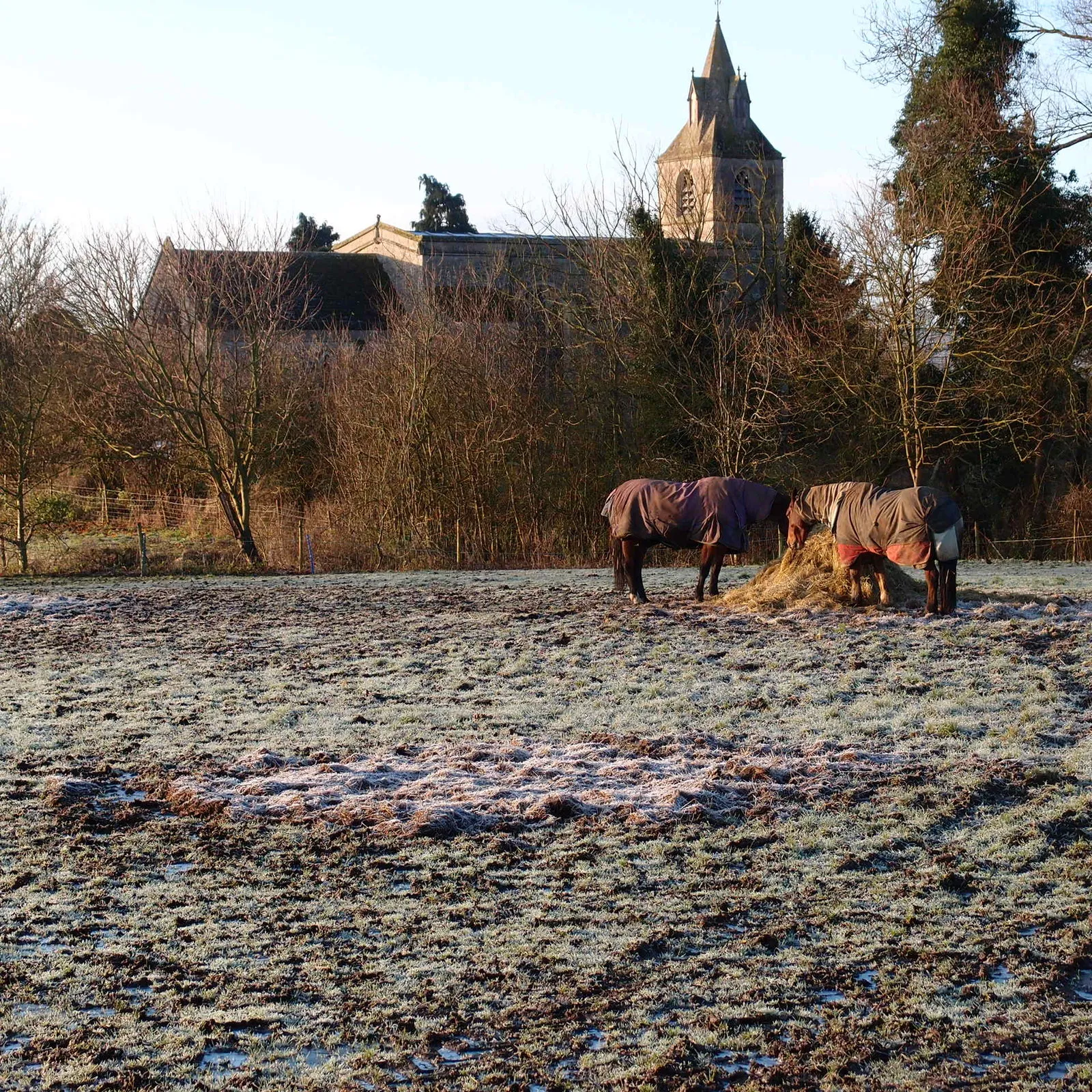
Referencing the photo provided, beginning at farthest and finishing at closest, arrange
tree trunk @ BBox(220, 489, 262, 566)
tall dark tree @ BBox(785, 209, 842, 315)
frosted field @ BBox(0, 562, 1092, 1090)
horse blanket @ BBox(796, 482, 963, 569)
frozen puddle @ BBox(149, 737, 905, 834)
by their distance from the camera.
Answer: tall dark tree @ BBox(785, 209, 842, 315) < tree trunk @ BBox(220, 489, 262, 566) < horse blanket @ BBox(796, 482, 963, 569) < frozen puddle @ BBox(149, 737, 905, 834) < frosted field @ BBox(0, 562, 1092, 1090)

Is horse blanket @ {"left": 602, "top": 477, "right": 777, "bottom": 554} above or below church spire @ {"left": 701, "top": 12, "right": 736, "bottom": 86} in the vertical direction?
below

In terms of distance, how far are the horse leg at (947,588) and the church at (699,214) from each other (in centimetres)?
1784

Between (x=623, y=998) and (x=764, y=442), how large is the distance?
23860 mm

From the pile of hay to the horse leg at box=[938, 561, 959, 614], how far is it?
0.71 m

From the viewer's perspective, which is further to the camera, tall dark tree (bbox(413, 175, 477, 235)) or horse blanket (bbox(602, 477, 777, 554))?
tall dark tree (bbox(413, 175, 477, 235))

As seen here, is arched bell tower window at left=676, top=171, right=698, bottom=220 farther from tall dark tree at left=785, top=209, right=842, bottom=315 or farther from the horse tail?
the horse tail

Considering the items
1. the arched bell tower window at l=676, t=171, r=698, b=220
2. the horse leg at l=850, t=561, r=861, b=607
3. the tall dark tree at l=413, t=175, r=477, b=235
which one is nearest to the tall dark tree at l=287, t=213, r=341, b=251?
the tall dark tree at l=413, t=175, r=477, b=235

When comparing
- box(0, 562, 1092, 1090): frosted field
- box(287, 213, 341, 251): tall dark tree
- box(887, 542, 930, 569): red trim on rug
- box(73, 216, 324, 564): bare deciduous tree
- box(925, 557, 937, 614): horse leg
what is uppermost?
box(287, 213, 341, 251): tall dark tree

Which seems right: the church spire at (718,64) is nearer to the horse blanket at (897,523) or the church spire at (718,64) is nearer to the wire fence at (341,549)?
the wire fence at (341,549)

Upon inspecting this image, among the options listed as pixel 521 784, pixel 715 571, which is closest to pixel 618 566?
pixel 715 571

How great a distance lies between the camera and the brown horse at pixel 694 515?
15289 millimetres

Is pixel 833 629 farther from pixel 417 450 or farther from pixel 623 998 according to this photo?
pixel 417 450

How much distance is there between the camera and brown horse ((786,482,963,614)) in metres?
13.5

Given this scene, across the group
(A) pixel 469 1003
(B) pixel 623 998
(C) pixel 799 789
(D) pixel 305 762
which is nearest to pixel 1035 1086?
(B) pixel 623 998
